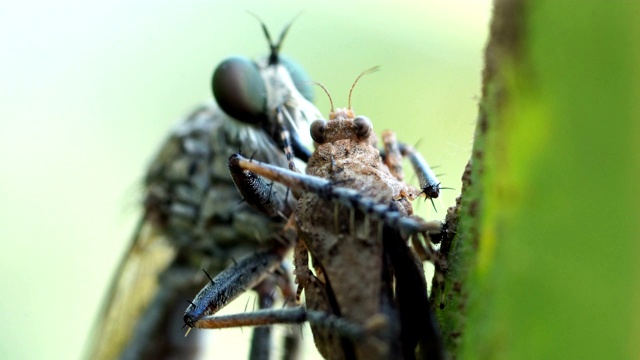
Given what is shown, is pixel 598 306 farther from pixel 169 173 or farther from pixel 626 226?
pixel 169 173

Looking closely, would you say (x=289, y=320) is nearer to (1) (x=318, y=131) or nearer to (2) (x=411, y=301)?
(2) (x=411, y=301)

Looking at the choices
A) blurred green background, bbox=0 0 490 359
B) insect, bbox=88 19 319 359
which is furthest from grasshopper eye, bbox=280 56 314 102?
blurred green background, bbox=0 0 490 359

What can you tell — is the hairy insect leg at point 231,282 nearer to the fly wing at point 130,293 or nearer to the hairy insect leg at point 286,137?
the hairy insect leg at point 286,137

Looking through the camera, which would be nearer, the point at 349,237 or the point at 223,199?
the point at 349,237

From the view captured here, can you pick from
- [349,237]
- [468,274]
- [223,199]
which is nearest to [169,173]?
[223,199]

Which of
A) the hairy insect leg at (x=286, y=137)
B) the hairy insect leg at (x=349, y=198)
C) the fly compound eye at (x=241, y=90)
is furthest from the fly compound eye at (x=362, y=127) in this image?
the fly compound eye at (x=241, y=90)

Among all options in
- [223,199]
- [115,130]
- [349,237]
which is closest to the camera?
[349,237]

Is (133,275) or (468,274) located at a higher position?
(468,274)
